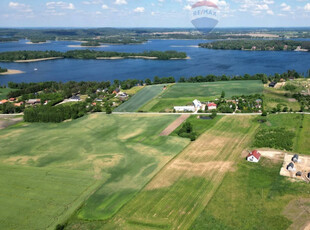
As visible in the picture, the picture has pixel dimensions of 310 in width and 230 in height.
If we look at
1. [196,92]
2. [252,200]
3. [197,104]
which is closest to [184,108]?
[197,104]

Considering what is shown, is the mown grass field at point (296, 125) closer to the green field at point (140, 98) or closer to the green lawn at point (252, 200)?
the green lawn at point (252, 200)

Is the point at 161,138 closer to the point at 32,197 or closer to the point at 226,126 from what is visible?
the point at 226,126

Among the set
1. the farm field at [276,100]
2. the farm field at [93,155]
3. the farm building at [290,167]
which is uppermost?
the farm field at [276,100]

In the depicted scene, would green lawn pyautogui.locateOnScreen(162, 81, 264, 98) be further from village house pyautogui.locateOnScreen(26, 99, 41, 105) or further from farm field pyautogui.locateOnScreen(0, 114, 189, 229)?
village house pyautogui.locateOnScreen(26, 99, 41, 105)

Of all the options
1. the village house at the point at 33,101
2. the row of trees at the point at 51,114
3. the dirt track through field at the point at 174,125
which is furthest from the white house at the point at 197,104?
the village house at the point at 33,101

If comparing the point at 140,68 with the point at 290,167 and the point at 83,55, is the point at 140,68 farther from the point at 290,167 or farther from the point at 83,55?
the point at 290,167

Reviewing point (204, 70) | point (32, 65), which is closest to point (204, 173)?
point (204, 70)
